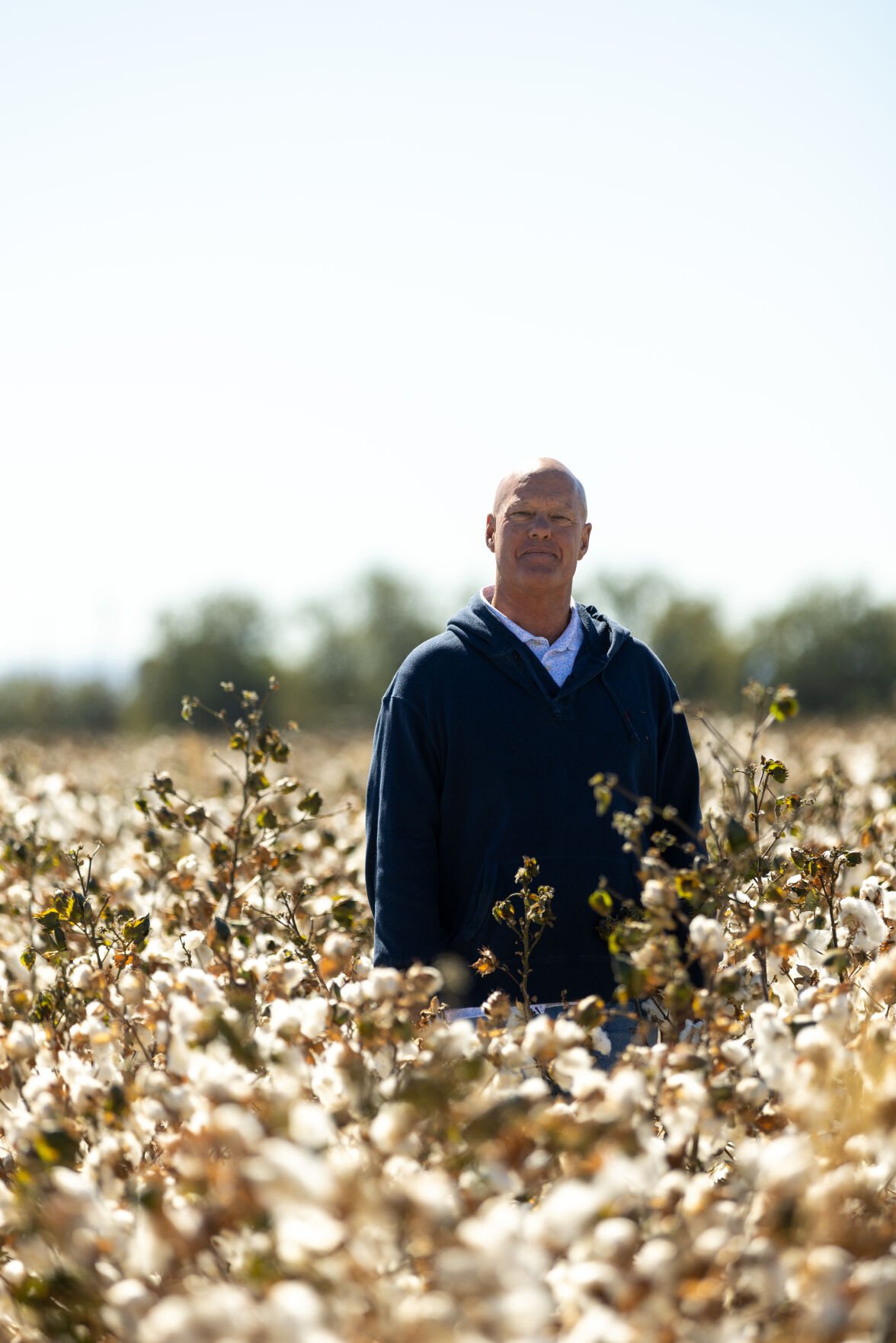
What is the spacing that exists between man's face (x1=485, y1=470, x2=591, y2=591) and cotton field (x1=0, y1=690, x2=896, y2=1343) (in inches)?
31.1

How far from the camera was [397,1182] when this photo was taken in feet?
6.98

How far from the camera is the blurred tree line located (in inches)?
1715

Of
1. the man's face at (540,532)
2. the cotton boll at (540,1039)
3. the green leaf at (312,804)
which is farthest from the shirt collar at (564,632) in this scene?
the cotton boll at (540,1039)

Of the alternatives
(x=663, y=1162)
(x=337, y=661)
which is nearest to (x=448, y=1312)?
(x=663, y=1162)

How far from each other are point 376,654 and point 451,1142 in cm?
5078

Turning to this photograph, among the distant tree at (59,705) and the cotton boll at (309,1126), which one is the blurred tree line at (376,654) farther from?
the cotton boll at (309,1126)

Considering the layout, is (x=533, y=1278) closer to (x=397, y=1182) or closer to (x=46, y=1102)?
(x=397, y=1182)

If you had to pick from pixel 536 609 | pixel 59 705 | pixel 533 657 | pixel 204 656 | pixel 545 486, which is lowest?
pixel 533 657

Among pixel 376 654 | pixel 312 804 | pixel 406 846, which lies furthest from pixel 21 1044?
pixel 376 654

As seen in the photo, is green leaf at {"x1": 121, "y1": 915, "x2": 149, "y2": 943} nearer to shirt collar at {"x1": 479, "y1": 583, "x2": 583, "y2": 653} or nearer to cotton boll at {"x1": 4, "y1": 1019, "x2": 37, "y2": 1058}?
cotton boll at {"x1": 4, "y1": 1019, "x2": 37, "y2": 1058}

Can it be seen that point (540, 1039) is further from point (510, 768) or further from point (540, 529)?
point (540, 529)

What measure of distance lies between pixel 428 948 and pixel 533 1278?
69.1 inches

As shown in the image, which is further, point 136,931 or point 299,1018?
point 136,931

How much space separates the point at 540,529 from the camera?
11.2ft
